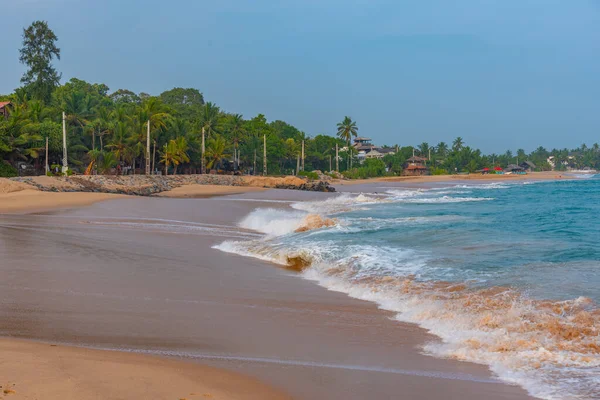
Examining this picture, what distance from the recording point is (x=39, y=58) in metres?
58.7

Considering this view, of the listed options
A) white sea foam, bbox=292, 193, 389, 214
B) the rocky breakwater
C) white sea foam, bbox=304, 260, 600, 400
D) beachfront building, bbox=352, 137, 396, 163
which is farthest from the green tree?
beachfront building, bbox=352, 137, 396, 163

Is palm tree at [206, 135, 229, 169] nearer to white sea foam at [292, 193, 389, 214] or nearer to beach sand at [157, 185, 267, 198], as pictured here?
beach sand at [157, 185, 267, 198]

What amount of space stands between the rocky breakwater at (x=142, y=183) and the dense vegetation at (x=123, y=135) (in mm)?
4374

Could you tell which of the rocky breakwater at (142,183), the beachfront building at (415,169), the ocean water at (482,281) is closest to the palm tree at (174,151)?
the rocky breakwater at (142,183)

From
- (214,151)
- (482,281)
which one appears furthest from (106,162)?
(482,281)

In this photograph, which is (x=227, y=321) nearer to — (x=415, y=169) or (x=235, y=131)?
(x=235, y=131)

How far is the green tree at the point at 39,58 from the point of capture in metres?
58.5

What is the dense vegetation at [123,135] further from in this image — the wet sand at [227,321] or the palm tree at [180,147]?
the wet sand at [227,321]

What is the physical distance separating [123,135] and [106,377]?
5215cm

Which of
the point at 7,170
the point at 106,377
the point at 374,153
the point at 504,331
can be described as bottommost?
the point at 504,331

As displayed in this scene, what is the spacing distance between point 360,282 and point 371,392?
5.15m

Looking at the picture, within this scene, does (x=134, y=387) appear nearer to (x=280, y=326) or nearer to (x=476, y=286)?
(x=280, y=326)

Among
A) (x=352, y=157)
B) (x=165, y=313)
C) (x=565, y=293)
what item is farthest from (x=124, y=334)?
(x=352, y=157)

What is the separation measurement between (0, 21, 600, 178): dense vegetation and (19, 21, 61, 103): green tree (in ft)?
0.31
